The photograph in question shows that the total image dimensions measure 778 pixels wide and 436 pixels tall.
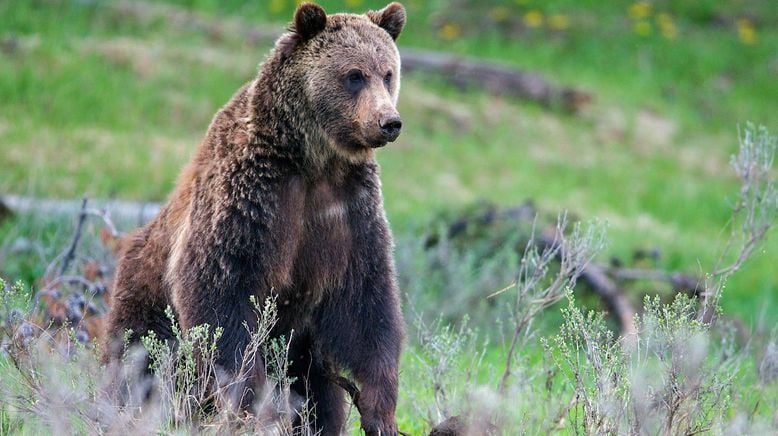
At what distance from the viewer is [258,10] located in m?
16.7

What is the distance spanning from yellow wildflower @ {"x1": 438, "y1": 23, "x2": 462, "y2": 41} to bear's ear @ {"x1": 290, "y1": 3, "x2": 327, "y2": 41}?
39.1 feet

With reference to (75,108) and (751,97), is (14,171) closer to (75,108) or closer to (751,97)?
(75,108)

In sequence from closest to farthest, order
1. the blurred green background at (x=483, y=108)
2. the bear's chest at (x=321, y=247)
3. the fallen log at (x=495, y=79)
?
the bear's chest at (x=321, y=247), the blurred green background at (x=483, y=108), the fallen log at (x=495, y=79)

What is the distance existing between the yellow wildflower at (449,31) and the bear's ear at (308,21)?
11.9 metres

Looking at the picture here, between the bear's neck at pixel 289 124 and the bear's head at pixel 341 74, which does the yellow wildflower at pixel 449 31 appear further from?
the bear's neck at pixel 289 124

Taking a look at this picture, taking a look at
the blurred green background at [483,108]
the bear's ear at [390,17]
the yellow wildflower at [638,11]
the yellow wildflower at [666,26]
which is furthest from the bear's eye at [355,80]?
the yellow wildflower at [638,11]

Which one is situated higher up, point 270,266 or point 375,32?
point 375,32

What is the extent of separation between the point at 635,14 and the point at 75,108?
10.0m

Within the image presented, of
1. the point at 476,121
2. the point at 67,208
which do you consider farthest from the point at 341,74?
the point at 476,121

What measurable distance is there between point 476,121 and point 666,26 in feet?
17.0

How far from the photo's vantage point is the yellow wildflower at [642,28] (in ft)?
59.9

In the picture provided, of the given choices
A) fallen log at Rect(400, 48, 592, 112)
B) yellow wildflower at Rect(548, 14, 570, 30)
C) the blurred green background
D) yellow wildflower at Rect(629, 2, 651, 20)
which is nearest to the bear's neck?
the blurred green background

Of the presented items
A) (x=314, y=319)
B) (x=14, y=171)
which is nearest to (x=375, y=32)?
(x=314, y=319)

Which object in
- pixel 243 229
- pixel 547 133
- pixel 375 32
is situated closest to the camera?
pixel 243 229
